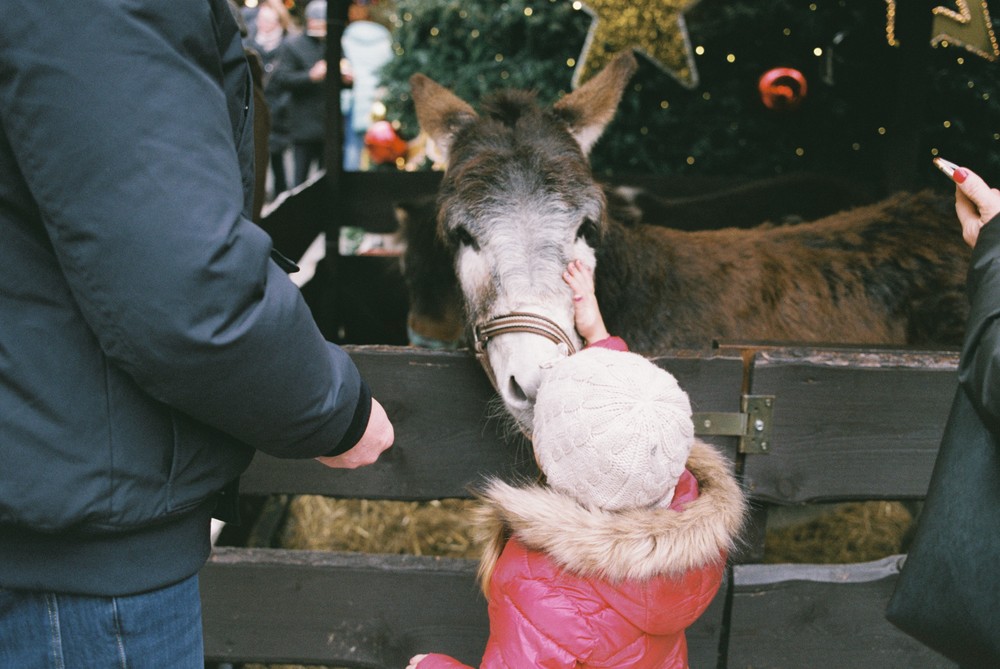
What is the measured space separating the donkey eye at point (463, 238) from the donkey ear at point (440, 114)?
68 cm

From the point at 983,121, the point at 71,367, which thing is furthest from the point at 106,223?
the point at 983,121

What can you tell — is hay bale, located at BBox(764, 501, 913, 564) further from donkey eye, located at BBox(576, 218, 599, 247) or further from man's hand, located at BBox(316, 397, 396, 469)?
man's hand, located at BBox(316, 397, 396, 469)

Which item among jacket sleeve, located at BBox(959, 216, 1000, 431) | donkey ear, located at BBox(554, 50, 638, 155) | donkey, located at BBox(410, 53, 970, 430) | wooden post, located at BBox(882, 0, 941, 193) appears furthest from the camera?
wooden post, located at BBox(882, 0, 941, 193)

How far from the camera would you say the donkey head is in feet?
7.49

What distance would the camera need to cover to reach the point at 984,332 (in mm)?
1492

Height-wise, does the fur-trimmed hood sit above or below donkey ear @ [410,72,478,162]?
Answer: below

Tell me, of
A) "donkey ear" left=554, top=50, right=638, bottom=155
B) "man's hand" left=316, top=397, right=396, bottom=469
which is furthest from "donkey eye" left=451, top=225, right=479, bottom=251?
"man's hand" left=316, top=397, right=396, bottom=469

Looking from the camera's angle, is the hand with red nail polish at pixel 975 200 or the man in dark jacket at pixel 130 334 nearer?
the man in dark jacket at pixel 130 334

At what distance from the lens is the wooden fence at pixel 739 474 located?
7.74ft

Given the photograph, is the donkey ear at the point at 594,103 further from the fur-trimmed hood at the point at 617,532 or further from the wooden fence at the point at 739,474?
the fur-trimmed hood at the point at 617,532

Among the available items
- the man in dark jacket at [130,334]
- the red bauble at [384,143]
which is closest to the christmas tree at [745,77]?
the red bauble at [384,143]

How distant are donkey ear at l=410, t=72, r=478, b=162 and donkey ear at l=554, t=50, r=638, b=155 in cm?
38

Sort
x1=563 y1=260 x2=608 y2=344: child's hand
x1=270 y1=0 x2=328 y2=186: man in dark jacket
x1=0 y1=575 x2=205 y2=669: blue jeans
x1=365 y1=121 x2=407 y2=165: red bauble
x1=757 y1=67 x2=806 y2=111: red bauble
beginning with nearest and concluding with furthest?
1. x1=0 y1=575 x2=205 y2=669: blue jeans
2. x1=563 y1=260 x2=608 y2=344: child's hand
3. x1=757 y1=67 x2=806 y2=111: red bauble
4. x1=365 y1=121 x2=407 y2=165: red bauble
5. x1=270 y1=0 x2=328 y2=186: man in dark jacket

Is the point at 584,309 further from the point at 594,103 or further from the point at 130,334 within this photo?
the point at 130,334
